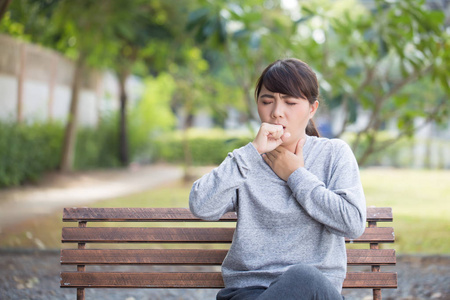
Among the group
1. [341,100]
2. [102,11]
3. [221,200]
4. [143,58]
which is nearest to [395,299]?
[341,100]

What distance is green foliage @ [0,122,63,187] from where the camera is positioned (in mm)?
10730

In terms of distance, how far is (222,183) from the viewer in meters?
2.17

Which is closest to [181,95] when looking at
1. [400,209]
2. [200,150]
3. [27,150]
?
[27,150]

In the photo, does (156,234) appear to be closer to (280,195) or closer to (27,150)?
(280,195)

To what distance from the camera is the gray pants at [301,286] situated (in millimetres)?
1991

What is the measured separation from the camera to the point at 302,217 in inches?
86.7

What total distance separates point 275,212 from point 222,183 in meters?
0.25

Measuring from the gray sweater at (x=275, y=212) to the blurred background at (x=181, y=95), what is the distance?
801 millimetres

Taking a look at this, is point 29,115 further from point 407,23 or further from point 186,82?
point 407,23

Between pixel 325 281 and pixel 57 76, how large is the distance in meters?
12.7

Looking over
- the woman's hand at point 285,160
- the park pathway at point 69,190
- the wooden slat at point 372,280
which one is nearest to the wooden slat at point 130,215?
the woman's hand at point 285,160

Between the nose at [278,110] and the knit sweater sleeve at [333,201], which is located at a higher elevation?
the nose at [278,110]

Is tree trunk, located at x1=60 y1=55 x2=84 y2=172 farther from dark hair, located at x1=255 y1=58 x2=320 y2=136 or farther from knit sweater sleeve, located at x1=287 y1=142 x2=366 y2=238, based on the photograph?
knit sweater sleeve, located at x1=287 y1=142 x2=366 y2=238

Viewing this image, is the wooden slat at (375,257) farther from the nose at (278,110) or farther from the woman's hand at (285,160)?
the nose at (278,110)
